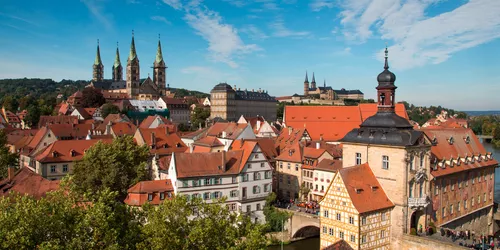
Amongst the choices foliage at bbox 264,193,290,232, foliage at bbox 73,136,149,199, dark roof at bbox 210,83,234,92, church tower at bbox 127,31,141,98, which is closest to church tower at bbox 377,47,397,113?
foliage at bbox 264,193,290,232

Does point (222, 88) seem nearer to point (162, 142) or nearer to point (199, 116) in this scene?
point (199, 116)

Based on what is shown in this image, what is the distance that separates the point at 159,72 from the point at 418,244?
15480cm

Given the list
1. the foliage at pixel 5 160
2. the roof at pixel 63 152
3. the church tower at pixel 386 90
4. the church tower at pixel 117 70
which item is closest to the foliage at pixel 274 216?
the church tower at pixel 386 90

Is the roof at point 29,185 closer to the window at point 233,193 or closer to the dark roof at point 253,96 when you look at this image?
the window at point 233,193

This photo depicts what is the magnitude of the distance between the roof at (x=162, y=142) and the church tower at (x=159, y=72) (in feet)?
390


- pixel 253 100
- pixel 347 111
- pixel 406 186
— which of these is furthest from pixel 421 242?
pixel 253 100

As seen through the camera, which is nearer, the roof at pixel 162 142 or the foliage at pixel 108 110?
the roof at pixel 162 142

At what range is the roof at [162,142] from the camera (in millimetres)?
57125

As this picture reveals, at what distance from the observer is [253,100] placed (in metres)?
146

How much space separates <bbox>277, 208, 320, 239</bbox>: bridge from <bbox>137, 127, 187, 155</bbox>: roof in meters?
20.5

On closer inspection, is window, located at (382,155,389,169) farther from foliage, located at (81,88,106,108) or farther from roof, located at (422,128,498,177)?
foliage, located at (81,88,106,108)

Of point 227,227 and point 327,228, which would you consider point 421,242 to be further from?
point 227,227

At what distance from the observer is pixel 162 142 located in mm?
→ 58219

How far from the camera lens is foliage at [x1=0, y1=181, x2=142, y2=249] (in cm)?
1952
